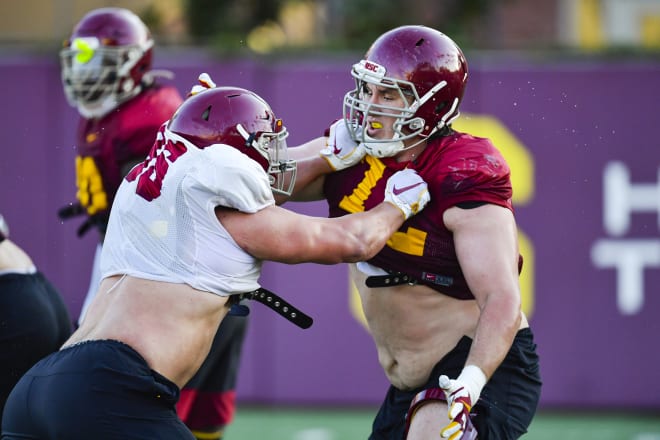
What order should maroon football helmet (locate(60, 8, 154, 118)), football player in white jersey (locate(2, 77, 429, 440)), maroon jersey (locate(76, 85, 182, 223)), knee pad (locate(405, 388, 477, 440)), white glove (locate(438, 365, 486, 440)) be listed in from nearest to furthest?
1. football player in white jersey (locate(2, 77, 429, 440))
2. white glove (locate(438, 365, 486, 440))
3. knee pad (locate(405, 388, 477, 440))
4. maroon jersey (locate(76, 85, 182, 223))
5. maroon football helmet (locate(60, 8, 154, 118))

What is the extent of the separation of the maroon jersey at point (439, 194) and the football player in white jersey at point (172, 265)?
289 mm

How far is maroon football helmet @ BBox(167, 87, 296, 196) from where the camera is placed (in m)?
3.50

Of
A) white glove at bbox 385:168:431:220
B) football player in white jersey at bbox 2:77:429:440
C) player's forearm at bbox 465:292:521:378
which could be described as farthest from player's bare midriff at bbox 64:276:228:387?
player's forearm at bbox 465:292:521:378

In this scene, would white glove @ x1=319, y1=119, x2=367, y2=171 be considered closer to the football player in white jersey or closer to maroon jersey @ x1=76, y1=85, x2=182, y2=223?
the football player in white jersey

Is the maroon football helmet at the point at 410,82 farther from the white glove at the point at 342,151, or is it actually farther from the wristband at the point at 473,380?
the wristband at the point at 473,380

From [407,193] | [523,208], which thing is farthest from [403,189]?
[523,208]

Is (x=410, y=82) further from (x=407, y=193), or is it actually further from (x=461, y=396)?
(x=461, y=396)

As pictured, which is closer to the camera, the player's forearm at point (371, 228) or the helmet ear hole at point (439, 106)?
the player's forearm at point (371, 228)

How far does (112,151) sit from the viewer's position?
5.29 m

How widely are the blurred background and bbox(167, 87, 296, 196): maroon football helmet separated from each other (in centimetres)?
380

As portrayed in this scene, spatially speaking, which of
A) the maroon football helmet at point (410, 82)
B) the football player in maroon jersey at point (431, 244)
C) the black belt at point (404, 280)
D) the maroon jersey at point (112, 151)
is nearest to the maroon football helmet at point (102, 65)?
the maroon jersey at point (112, 151)

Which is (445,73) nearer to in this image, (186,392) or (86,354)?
(86,354)

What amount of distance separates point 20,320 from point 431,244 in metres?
1.67

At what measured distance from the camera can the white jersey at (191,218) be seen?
3369mm
